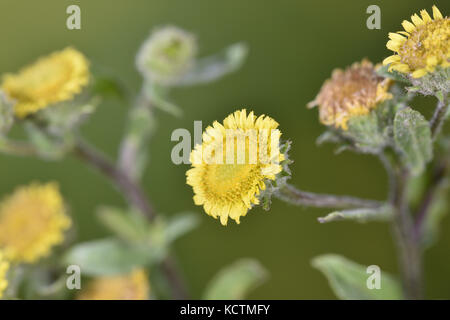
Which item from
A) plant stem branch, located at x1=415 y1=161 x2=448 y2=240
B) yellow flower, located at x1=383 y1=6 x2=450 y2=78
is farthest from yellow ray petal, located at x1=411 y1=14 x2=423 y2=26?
plant stem branch, located at x1=415 y1=161 x2=448 y2=240

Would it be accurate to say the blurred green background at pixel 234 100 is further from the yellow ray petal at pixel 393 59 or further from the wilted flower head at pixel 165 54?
the yellow ray petal at pixel 393 59

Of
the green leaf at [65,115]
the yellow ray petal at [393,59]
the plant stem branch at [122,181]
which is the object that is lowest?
the yellow ray petal at [393,59]

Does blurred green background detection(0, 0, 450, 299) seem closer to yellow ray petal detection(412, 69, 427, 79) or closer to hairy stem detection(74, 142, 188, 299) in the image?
hairy stem detection(74, 142, 188, 299)

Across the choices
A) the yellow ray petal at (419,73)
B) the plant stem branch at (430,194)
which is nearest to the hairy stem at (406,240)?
the plant stem branch at (430,194)

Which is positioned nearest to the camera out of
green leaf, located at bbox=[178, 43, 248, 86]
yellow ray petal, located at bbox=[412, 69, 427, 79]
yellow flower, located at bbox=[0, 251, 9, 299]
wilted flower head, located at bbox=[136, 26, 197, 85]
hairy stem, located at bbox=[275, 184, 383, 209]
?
yellow ray petal, located at bbox=[412, 69, 427, 79]

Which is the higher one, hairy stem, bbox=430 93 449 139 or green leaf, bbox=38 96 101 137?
green leaf, bbox=38 96 101 137

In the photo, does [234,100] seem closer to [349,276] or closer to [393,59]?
[349,276]
